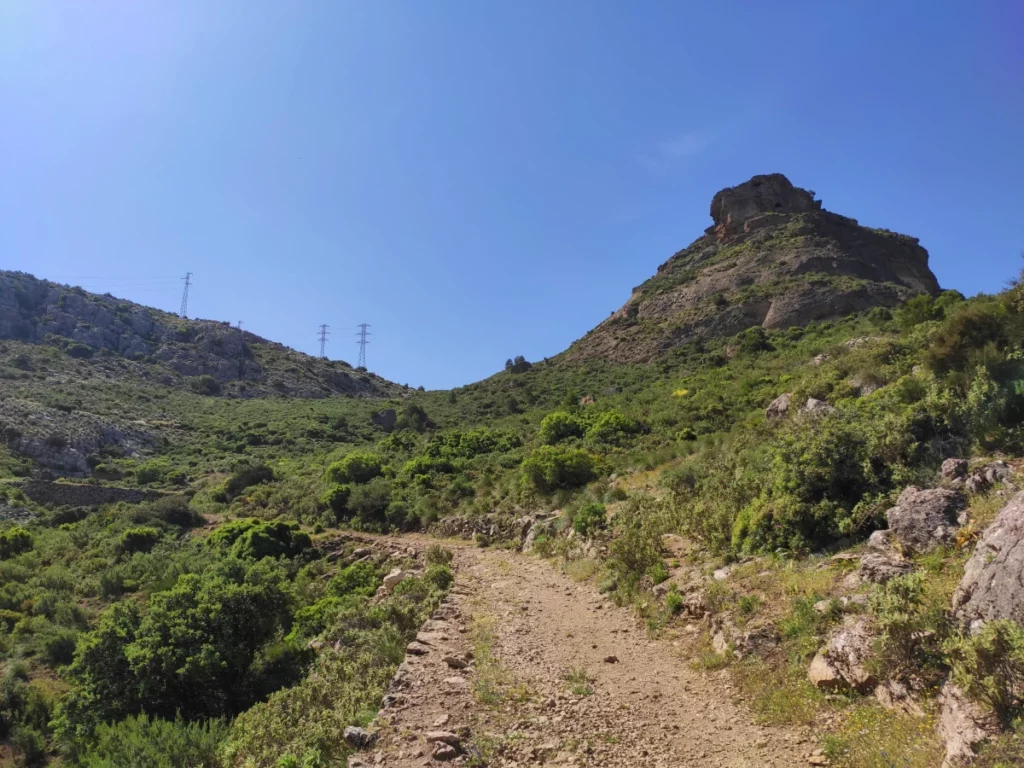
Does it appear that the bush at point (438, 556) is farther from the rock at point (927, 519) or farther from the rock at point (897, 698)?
the rock at point (897, 698)

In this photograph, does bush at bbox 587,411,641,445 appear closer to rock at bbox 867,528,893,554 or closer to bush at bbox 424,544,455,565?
bush at bbox 424,544,455,565

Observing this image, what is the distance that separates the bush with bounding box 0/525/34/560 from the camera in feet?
82.8

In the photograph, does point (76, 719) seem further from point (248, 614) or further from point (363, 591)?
point (363, 591)

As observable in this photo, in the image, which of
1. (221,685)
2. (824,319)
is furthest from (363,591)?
(824,319)

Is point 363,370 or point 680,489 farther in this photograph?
point 363,370

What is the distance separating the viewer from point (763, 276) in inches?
2135

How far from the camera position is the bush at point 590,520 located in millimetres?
13686

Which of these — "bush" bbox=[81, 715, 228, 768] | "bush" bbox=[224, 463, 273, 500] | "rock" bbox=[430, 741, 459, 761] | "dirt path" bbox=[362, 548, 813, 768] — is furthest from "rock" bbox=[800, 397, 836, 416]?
"bush" bbox=[224, 463, 273, 500]

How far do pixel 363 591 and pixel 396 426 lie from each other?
115 ft

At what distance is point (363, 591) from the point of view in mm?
14883

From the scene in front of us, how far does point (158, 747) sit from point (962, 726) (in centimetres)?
946

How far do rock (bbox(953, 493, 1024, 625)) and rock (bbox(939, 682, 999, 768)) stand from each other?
A: 0.66m

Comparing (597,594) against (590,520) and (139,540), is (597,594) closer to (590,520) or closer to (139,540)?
(590,520)

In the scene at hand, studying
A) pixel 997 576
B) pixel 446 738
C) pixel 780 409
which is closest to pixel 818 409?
pixel 780 409
